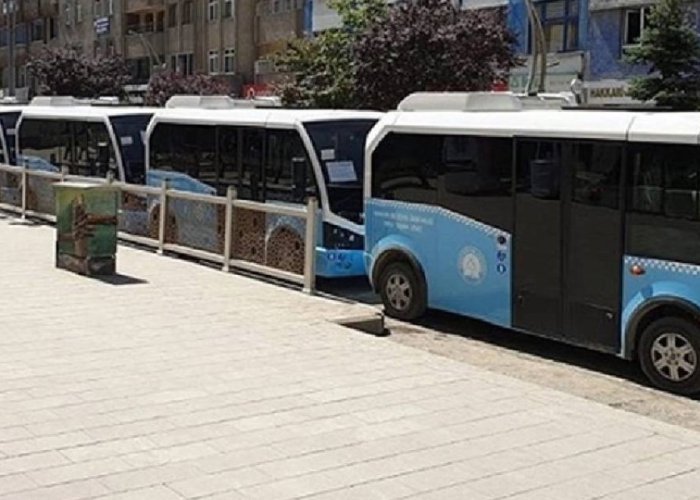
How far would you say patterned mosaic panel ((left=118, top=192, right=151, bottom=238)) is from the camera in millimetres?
16513

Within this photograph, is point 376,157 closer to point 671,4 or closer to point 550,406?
point 550,406

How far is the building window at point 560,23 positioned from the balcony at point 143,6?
27230 mm

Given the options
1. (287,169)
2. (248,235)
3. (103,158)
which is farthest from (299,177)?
(103,158)

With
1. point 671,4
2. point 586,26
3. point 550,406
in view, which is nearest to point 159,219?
point 550,406

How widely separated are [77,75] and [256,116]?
35441 millimetres

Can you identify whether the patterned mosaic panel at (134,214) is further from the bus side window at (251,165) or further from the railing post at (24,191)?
the railing post at (24,191)

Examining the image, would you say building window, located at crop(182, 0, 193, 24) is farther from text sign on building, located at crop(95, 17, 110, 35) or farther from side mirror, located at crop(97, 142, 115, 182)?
side mirror, located at crop(97, 142, 115, 182)

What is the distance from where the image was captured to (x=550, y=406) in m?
7.64

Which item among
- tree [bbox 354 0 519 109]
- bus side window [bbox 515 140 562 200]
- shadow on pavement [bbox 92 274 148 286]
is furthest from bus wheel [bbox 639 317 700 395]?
tree [bbox 354 0 519 109]

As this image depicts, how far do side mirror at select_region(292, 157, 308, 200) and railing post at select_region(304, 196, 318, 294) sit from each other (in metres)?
1.15

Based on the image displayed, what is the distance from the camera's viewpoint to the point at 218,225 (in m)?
14.5

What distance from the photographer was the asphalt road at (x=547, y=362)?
8.48 metres

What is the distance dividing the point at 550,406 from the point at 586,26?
26.1 meters

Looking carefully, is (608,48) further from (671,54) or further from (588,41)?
(671,54)
